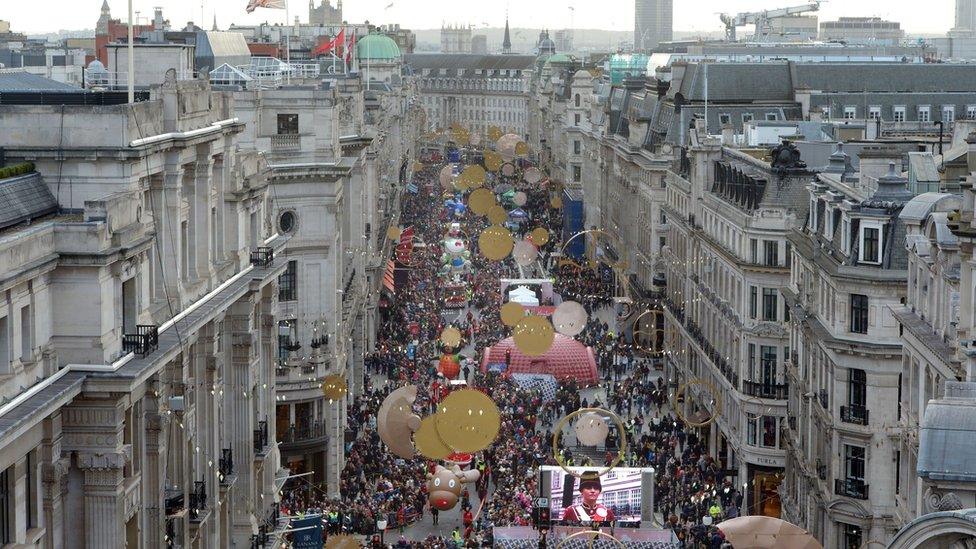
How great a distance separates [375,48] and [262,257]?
469 feet

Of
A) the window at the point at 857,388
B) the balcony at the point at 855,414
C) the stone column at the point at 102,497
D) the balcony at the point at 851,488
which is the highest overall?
the stone column at the point at 102,497

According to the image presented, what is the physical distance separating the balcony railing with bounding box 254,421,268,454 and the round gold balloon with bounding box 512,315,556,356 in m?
25.2

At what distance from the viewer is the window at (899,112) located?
343ft

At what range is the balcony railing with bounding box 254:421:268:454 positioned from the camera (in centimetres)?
5088

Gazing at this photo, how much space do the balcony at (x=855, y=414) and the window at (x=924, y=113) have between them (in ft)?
178

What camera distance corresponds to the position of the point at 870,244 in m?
52.1

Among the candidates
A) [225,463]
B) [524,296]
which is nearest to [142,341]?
[225,463]

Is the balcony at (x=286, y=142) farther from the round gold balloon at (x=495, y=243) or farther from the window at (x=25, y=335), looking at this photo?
the round gold balloon at (x=495, y=243)

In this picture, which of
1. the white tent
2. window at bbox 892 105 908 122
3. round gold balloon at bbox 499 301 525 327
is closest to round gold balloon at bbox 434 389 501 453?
round gold balloon at bbox 499 301 525 327

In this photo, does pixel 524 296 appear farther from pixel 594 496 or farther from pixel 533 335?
pixel 594 496

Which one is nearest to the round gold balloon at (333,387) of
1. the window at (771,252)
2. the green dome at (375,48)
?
the window at (771,252)

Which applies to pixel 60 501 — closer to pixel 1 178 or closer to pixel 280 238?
pixel 1 178

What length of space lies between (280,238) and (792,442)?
1764 cm

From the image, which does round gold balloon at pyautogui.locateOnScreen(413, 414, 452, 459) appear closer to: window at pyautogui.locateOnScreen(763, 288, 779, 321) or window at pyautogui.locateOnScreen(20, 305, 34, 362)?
window at pyautogui.locateOnScreen(763, 288, 779, 321)
